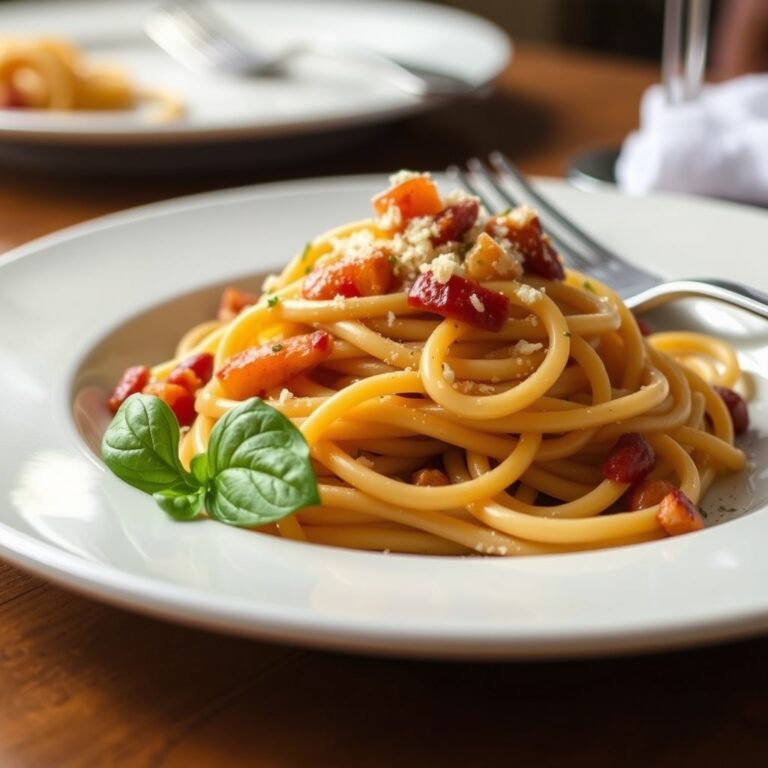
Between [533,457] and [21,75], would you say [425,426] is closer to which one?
[533,457]

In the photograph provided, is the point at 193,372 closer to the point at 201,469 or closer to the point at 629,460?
the point at 201,469

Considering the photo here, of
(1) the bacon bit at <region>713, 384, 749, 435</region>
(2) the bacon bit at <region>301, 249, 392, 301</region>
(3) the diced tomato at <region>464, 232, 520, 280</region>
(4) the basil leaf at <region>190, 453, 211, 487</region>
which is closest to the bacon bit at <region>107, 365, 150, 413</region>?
(2) the bacon bit at <region>301, 249, 392, 301</region>

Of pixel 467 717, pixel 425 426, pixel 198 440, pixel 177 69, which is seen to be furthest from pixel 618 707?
pixel 177 69

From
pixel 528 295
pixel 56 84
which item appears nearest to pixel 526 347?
pixel 528 295

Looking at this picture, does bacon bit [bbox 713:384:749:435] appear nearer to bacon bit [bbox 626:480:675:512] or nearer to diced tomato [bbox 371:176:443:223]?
bacon bit [bbox 626:480:675:512]

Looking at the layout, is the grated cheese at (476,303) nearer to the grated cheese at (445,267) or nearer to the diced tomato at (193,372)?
the grated cheese at (445,267)
